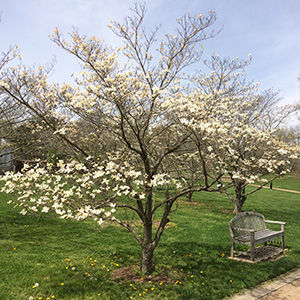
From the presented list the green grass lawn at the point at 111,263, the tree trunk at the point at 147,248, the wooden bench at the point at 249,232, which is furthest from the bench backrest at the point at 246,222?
the tree trunk at the point at 147,248

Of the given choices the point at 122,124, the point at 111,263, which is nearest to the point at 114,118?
the point at 122,124

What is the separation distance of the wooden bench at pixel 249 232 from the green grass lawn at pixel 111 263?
0.49 metres

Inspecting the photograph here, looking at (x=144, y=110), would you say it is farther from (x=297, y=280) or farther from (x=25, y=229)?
(x=25, y=229)

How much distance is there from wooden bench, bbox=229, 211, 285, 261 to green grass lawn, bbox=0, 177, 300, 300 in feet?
1.60

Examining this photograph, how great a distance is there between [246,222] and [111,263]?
3.81m

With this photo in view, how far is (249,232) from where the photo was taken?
7234 millimetres

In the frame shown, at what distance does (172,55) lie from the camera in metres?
6.30

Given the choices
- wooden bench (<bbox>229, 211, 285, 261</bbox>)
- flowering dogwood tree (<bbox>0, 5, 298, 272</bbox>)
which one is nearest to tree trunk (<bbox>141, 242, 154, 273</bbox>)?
flowering dogwood tree (<bbox>0, 5, 298, 272</bbox>)

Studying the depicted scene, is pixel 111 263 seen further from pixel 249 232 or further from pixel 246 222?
pixel 246 222

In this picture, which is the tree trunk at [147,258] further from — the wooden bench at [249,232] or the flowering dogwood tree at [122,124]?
the wooden bench at [249,232]

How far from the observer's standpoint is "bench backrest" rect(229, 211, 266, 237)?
716 cm

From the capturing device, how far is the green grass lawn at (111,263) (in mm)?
5102

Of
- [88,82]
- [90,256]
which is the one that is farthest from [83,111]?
[90,256]

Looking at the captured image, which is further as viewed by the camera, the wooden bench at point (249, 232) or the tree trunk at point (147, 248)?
the wooden bench at point (249, 232)
